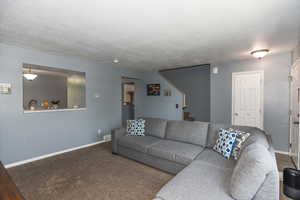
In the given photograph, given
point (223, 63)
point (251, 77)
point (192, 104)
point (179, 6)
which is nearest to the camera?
point (179, 6)

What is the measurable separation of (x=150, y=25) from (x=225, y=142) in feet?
6.77

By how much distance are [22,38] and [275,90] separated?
5.39 meters

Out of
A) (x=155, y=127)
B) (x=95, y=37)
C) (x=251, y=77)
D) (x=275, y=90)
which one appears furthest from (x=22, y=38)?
(x=275, y=90)

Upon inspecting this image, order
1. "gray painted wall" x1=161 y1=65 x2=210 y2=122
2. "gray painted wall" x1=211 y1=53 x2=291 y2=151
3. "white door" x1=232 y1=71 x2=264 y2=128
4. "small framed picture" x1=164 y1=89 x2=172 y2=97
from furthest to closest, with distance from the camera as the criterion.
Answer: "gray painted wall" x1=161 y1=65 x2=210 y2=122, "small framed picture" x1=164 y1=89 x2=172 y2=97, "white door" x1=232 y1=71 x2=264 y2=128, "gray painted wall" x1=211 y1=53 x2=291 y2=151

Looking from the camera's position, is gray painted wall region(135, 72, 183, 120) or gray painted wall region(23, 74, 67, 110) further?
gray painted wall region(23, 74, 67, 110)

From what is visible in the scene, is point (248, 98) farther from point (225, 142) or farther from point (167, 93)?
point (167, 93)

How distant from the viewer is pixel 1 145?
282 cm

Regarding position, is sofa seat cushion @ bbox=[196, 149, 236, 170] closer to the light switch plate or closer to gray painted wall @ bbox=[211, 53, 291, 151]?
gray painted wall @ bbox=[211, 53, 291, 151]

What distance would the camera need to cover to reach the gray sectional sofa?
130 cm

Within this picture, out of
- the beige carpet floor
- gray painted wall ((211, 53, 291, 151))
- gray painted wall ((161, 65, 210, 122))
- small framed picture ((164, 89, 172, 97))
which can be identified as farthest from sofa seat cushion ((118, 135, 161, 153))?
gray painted wall ((161, 65, 210, 122))

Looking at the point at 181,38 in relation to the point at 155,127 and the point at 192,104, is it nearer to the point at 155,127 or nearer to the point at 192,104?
the point at 155,127

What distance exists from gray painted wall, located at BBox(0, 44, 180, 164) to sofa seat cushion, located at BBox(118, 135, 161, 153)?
138 cm

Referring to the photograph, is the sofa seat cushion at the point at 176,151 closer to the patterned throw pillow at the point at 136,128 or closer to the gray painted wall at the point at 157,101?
the patterned throw pillow at the point at 136,128

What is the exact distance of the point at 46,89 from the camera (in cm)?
602
